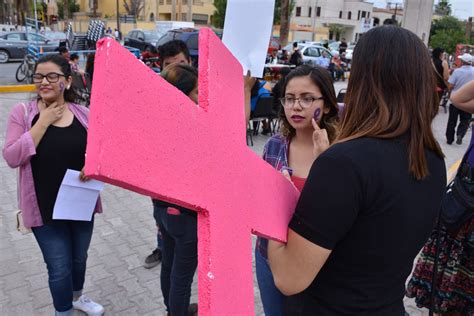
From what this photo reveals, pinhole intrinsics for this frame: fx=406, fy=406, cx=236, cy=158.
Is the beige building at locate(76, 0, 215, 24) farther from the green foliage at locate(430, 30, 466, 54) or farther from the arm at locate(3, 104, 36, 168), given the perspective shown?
the arm at locate(3, 104, 36, 168)

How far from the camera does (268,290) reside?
196 cm

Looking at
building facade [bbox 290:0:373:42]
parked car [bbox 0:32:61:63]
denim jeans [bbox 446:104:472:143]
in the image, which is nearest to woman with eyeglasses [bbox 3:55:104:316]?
denim jeans [bbox 446:104:472:143]

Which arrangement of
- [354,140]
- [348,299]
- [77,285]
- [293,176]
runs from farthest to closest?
[77,285], [293,176], [348,299], [354,140]

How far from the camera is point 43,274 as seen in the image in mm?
3309

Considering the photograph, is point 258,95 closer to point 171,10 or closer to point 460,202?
point 460,202

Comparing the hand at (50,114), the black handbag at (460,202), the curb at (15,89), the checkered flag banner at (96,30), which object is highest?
the checkered flag banner at (96,30)

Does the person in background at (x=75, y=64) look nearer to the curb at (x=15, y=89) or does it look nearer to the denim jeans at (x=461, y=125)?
the curb at (x=15, y=89)

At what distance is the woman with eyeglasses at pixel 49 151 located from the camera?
84.0 inches

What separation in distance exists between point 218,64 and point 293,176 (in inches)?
41.1

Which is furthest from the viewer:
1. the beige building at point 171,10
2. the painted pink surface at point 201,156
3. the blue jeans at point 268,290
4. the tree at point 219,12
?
the beige building at point 171,10

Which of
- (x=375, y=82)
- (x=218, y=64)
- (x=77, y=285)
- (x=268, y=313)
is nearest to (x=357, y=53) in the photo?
(x=375, y=82)

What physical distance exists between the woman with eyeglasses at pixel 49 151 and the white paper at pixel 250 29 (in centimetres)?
118

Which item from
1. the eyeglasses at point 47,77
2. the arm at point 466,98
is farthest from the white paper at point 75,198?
the arm at point 466,98

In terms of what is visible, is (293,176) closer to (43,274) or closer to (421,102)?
(421,102)
